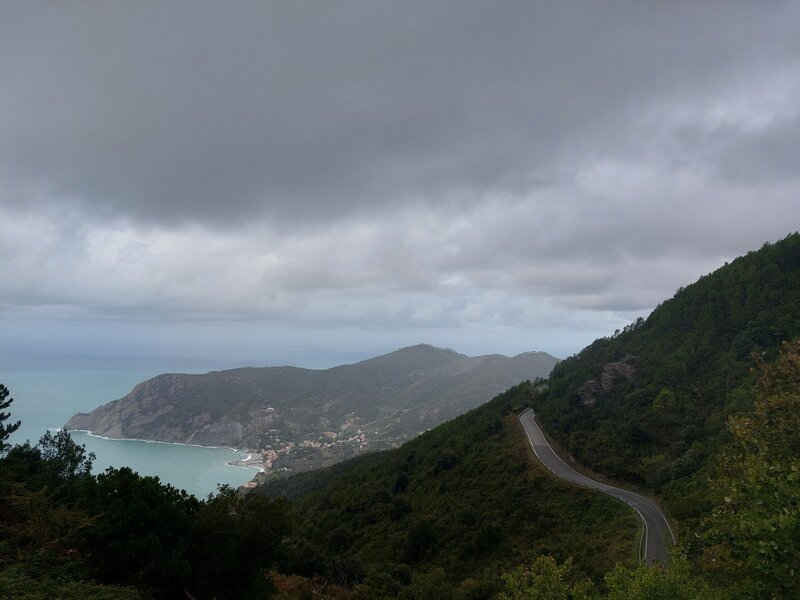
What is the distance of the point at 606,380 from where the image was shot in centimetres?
6106

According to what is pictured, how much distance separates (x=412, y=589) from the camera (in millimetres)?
24219

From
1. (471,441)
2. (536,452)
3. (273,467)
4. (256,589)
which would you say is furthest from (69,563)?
(273,467)

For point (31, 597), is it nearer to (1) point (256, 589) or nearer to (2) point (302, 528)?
(1) point (256, 589)

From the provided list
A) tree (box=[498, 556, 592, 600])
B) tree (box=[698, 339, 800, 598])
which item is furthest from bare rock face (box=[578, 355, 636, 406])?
tree (box=[498, 556, 592, 600])

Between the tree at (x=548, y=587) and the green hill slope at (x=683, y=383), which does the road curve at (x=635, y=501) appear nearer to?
the green hill slope at (x=683, y=383)

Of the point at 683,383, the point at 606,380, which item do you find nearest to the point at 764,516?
the point at 683,383

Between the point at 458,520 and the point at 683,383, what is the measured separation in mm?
33345

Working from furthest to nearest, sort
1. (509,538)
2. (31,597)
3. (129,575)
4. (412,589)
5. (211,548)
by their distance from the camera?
(509,538) → (412,589) → (211,548) → (129,575) → (31,597)

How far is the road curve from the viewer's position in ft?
86.7

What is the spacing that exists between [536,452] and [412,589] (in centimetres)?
3123

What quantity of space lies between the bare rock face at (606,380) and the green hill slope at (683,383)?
13cm

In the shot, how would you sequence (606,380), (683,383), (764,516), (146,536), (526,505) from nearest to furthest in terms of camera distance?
1. (764,516)
2. (146,536)
3. (526,505)
4. (683,383)
5. (606,380)

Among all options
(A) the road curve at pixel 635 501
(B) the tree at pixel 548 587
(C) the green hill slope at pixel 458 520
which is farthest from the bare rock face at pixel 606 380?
(B) the tree at pixel 548 587

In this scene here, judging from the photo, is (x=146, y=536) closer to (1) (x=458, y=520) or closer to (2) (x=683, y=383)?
(1) (x=458, y=520)
